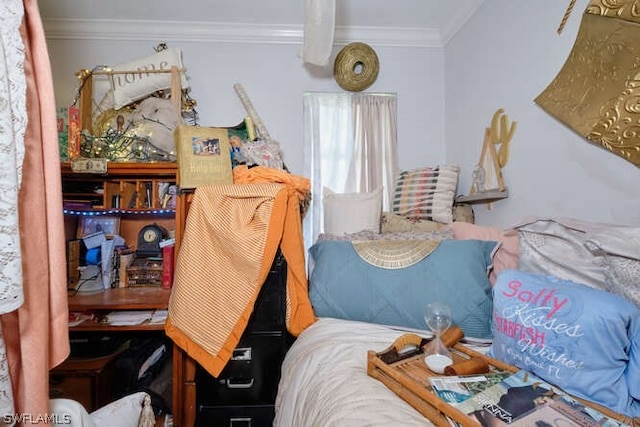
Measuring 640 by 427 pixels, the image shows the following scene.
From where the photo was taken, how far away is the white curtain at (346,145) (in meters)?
2.19

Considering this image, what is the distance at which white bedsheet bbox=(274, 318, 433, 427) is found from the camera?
29.5 inches

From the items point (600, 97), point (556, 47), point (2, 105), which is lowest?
point (2, 105)

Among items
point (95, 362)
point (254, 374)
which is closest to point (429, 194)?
point (254, 374)

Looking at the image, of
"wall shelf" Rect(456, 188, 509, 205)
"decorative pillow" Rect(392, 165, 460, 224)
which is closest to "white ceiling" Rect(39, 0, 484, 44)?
"decorative pillow" Rect(392, 165, 460, 224)

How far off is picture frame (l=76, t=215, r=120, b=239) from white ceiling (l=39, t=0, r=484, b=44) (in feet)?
4.39

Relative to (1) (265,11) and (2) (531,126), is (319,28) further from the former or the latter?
(2) (531,126)

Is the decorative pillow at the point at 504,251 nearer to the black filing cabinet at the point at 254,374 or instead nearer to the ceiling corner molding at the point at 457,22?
the black filing cabinet at the point at 254,374

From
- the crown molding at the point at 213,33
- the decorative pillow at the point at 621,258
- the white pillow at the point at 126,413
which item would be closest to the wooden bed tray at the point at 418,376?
the decorative pillow at the point at 621,258

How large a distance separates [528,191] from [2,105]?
70.0 inches

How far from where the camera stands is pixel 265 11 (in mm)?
2006

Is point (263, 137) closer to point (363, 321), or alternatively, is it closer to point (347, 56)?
point (347, 56)

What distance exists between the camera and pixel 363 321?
1271mm

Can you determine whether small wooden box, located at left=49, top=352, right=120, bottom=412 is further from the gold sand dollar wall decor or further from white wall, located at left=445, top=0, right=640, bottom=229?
the gold sand dollar wall decor

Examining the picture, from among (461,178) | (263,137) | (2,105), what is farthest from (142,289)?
(461,178)
